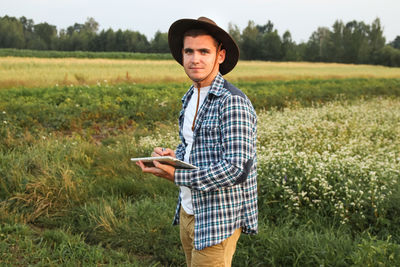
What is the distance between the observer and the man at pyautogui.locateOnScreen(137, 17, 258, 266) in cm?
181

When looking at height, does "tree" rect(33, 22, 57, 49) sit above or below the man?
above

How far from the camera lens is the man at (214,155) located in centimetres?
181

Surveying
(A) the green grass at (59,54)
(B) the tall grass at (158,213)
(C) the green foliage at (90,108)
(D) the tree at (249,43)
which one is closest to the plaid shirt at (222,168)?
(B) the tall grass at (158,213)

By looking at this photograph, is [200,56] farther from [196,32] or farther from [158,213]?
[158,213]

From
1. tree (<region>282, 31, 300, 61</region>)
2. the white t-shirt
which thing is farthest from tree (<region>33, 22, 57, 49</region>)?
the white t-shirt

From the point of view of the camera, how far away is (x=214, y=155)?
1.92 metres

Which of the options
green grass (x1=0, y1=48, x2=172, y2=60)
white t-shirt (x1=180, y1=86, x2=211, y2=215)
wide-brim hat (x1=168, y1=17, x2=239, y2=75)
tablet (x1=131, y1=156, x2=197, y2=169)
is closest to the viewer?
tablet (x1=131, y1=156, x2=197, y2=169)

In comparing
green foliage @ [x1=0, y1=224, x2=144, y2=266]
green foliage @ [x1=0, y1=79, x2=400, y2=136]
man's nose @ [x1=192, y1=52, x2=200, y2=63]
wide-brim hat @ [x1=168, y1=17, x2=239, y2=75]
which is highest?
wide-brim hat @ [x1=168, y1=17, x2=239, y2=75]

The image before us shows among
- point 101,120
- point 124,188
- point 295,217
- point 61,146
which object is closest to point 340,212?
point 295,217

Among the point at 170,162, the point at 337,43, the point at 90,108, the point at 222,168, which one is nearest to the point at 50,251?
the point at 170,162

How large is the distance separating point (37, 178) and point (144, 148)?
2098 mm

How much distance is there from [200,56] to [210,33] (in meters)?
0.13

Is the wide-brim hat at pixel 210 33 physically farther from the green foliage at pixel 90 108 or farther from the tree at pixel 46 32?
the tree at pixel 46 32

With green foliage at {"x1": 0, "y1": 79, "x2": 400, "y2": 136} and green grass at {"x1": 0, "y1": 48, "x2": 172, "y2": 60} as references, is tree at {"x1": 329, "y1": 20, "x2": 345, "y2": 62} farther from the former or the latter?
green foliage at {"x1": 0, "y1": 79, "x2": 400, "y2": 136}
